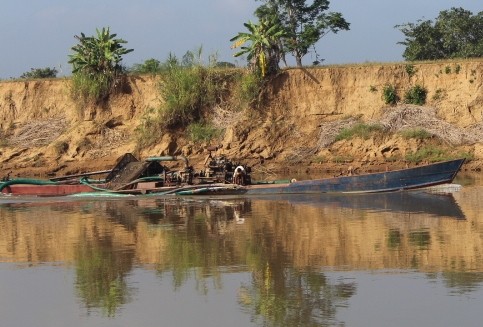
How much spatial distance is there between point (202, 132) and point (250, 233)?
19347 mm

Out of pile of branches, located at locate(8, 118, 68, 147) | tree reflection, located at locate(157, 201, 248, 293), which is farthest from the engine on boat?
pile of branches, located at locate(8, 118, 68, 147)

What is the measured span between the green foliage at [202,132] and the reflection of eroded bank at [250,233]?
11719 millimetres

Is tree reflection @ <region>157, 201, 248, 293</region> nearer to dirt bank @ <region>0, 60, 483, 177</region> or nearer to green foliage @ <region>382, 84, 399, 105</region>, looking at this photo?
dirt bank @ <region>0, 60, 483, 177</region>

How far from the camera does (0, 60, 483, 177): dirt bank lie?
117ft

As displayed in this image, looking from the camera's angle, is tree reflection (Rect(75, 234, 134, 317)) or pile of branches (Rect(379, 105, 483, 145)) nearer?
tree reflection (Rect(75, 234, 134, 317))

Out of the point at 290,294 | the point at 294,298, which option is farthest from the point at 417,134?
the point at 294,298

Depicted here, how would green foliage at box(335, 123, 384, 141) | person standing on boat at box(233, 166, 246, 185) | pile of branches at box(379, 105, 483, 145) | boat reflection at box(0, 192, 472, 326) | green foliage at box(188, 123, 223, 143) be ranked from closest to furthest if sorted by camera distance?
1. boat reflection at box(0, 192, 472, 326)
2. person standing on boat at box(233, 166, 246, 185)
3. pile of branches at box(379, 105, 483, 145)
4. green foliage at box(335, 123, 384, 141)
5. green foliage at box(188, 123, 223, 143)

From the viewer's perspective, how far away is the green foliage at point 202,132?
38.7 metres

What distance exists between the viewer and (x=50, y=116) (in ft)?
139

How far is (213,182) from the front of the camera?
26875mm

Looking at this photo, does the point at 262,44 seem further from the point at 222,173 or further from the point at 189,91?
the point at 222,173

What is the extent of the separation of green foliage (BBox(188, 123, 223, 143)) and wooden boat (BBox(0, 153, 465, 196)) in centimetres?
941

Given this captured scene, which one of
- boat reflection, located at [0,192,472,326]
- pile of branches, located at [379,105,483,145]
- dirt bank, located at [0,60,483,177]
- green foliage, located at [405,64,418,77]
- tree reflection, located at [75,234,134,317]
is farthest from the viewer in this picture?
green foliage, located at [405,64,418,77]

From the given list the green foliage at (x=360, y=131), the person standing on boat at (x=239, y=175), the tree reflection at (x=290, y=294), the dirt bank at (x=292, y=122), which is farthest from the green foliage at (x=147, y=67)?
the tree reflection at (x=290, y=294)
